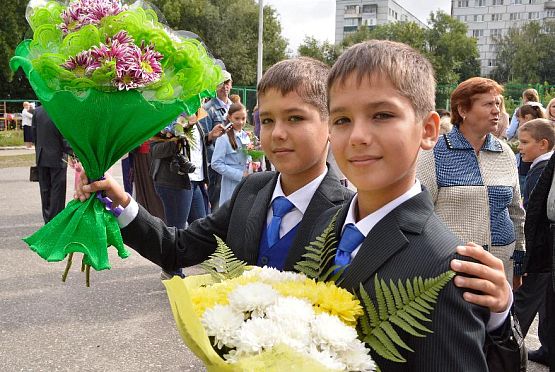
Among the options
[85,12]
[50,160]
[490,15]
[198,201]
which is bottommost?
[198,201]

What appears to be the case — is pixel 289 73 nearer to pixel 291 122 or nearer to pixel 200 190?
pixel 291 122

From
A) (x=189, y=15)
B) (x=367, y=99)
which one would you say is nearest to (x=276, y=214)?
(x=367, y=99)

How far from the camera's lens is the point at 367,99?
139 centimetres

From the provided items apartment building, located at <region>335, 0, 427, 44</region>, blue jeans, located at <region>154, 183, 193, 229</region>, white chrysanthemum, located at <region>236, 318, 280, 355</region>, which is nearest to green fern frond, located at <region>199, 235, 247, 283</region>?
white chrysanthemum, located at <region>236, 318, 280, 355</region>

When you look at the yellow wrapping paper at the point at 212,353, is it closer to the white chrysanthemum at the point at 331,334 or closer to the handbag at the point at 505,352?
the white chrysanthemum at the point at 331,334

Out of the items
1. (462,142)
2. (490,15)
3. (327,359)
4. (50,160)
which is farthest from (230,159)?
(490,15)

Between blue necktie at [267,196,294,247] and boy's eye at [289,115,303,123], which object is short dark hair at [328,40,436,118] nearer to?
boy's eye at [289,115,303,123]

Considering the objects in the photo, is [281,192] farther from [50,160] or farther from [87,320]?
[50,160]

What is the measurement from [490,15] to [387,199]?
112690mm

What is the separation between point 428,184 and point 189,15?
41.5 m

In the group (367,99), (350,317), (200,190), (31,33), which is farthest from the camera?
(200,190)

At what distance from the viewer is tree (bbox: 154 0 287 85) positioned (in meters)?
41.5

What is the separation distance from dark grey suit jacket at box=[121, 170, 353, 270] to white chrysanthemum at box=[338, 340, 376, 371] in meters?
0.75

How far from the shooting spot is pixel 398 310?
3.78ft
